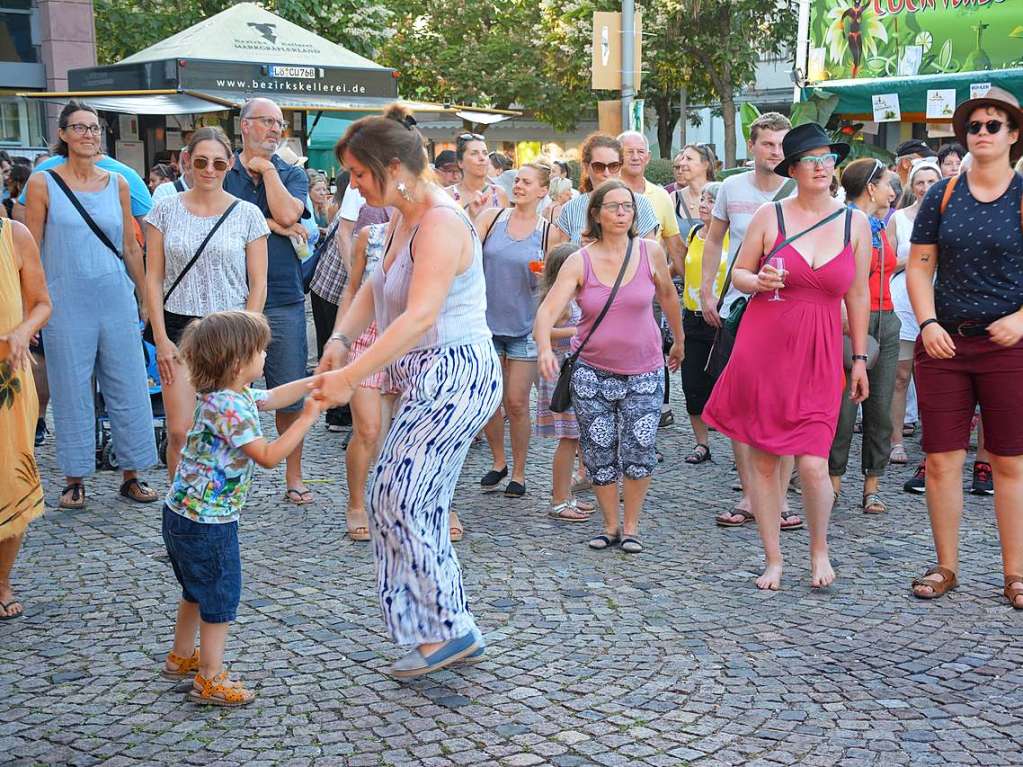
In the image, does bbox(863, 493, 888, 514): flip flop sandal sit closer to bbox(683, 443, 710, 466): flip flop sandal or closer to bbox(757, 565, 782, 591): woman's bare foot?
bbox(683, 443, 710, 466): flip flop sandal

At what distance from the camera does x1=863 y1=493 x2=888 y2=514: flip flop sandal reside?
718 cm

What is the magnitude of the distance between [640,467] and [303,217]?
8.00 feet

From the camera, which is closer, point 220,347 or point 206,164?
point 220,347

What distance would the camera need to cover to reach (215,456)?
423 centimetres

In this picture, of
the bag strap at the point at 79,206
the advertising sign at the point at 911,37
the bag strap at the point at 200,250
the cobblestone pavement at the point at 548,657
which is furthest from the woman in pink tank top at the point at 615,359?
the advertising sign at the point at 911,37

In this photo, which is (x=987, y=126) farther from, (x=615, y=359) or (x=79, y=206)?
(x=79, y=206)

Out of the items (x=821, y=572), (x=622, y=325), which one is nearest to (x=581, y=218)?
(x=622, y=325)

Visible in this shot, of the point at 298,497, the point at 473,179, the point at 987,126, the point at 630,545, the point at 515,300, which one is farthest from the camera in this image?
the point at 473,179

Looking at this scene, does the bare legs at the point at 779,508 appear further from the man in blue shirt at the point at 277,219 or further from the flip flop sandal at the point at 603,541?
the man in blue shirt at the point at 277,219

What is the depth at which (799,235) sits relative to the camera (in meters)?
5.73

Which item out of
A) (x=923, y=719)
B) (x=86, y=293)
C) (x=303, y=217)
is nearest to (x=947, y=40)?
(x=303, y=217)

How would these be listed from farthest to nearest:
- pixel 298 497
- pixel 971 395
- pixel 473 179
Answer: pixel 473 179, pixel 298 497, pixel 971 395

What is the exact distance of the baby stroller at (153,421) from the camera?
8.16 m

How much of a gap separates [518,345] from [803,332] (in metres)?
2.25
